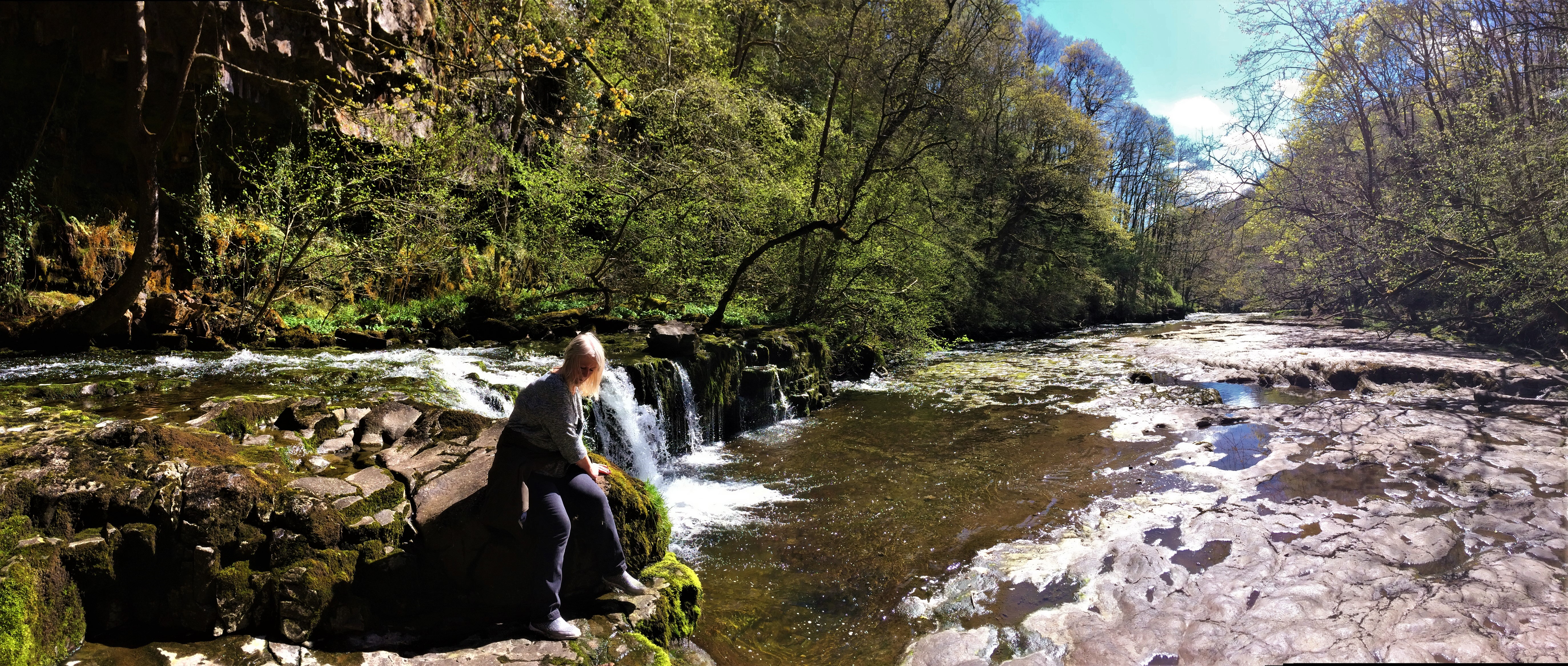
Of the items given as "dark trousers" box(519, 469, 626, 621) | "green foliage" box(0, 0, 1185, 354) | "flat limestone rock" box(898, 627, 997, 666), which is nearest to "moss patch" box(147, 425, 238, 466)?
"dark trousers" box(519, 469, 626, 621)

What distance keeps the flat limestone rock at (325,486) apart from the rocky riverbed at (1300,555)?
314cm

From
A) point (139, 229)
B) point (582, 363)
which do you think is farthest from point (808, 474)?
point (139, 229)

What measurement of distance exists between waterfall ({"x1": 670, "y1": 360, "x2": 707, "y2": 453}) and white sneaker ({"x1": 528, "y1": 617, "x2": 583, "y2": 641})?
17.8ft

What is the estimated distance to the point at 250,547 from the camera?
297 cm

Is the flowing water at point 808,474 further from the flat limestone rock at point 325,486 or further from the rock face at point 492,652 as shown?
the flat limestone rock at point 325,486

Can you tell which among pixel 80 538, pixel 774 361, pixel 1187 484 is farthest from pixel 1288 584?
pixel 774 361

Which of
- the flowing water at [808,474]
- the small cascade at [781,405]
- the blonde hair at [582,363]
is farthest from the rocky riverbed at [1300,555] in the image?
the small cascade at [781,405]

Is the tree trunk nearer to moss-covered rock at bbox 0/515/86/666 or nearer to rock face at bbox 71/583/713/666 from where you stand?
moss-covered rock at bbox 0/515/86/666

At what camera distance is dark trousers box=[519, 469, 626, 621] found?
3125 millimetres

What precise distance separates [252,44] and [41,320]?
541cm

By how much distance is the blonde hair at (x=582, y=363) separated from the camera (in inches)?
129

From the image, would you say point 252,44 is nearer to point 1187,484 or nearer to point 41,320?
point 41,320

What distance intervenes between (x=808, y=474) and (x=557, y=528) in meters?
4.51

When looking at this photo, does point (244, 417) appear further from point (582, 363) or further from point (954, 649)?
point (954, 649)
